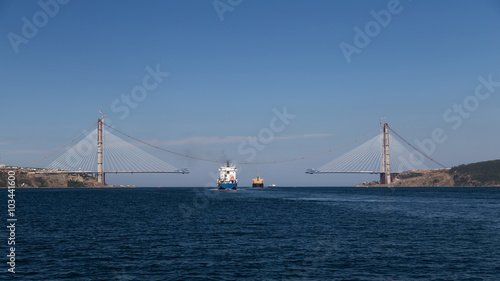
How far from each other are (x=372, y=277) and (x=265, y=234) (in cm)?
1805

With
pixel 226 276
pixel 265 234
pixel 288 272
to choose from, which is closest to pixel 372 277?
pixel 288 272

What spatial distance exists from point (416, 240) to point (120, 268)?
26.3 m

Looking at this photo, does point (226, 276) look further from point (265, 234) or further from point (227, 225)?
point (227, 225)

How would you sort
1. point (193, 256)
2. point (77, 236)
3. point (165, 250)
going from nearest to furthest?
1. point (193, 256)
2. point (165, 250)
3. point (77, 236)

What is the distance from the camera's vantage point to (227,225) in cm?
4800

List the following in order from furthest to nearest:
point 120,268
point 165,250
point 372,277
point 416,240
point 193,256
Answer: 1. point 416,240
2. point 165,250
3. point 193,256
4. point 120,268
5. point 372,277

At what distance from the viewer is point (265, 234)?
4016 centimetres

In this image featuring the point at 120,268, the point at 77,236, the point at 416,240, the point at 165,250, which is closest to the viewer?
the point at 120,268

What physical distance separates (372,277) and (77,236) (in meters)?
29.0

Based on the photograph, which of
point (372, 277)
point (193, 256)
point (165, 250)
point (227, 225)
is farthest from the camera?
point (227, 225)

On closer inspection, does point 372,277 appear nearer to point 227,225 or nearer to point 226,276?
point 226,276

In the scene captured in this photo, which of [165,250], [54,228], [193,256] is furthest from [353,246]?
[54,228]

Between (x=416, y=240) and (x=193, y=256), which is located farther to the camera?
(x=416, y=240)

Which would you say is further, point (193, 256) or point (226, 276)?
point (193, 256)
